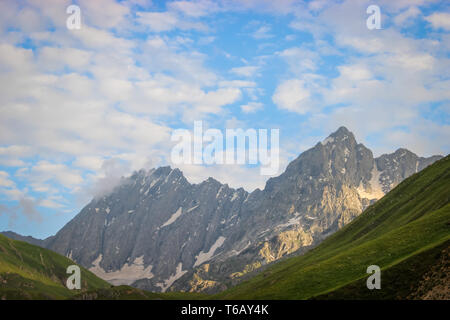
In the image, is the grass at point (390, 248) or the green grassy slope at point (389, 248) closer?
the grass at point (390, 248)

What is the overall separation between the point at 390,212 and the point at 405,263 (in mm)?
86816

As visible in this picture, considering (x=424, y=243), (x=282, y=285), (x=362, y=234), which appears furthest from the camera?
(x=362, y=234)

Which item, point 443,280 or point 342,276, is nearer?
point 443,280

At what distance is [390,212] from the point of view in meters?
166

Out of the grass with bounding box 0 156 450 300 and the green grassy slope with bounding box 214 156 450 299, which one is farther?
the green grassy slope with bounding box 214 156 450 299

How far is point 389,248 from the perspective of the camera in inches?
4156

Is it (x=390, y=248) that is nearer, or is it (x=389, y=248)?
(x=390, y=248)

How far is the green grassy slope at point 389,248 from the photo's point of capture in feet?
272

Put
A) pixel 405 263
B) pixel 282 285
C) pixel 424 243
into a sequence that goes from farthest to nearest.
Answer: pixel 282 285
pixel 424 243
pixel 405 263

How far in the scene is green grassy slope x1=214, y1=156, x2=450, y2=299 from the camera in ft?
272

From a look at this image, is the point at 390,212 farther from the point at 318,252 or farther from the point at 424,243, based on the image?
the point at 424,243
